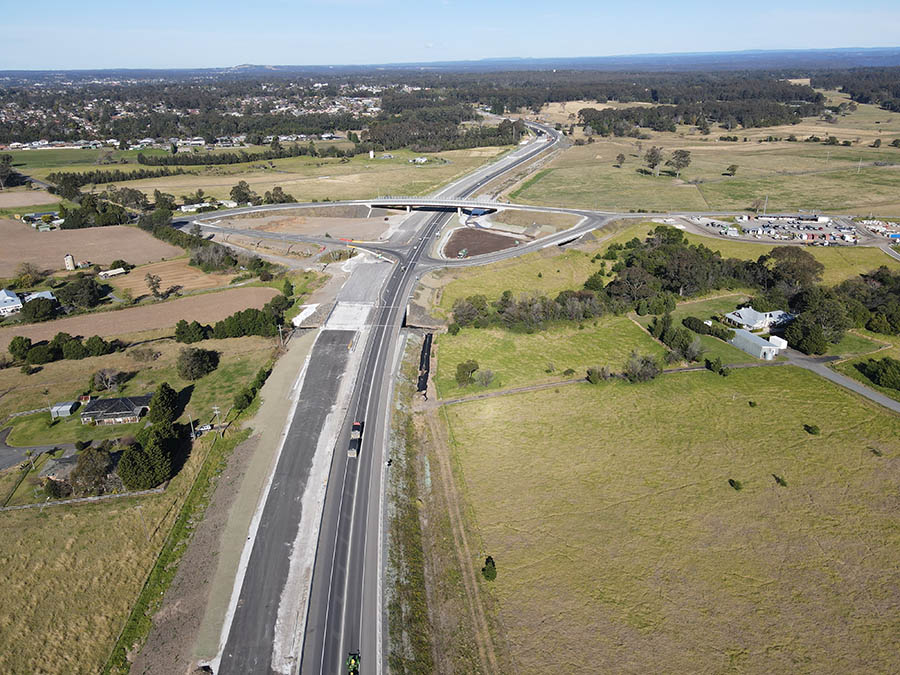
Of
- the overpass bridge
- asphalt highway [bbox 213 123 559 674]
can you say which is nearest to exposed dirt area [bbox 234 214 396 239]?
the overpass bridge

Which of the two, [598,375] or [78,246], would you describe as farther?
[78,246]

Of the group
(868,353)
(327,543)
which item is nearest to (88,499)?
(327,543)

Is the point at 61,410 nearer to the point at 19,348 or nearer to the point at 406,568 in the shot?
the point at 19,348

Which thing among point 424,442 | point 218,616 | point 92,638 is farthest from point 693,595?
point 92,638

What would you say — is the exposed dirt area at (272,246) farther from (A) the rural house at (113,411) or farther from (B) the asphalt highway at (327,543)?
(A) the rural house at (113,411)

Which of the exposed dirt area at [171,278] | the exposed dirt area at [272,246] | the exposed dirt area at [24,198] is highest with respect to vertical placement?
the exposed dirt area at [24,198]

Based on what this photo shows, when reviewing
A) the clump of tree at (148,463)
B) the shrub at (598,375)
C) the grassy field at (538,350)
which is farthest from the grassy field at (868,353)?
the clump of tree at (148,463)
